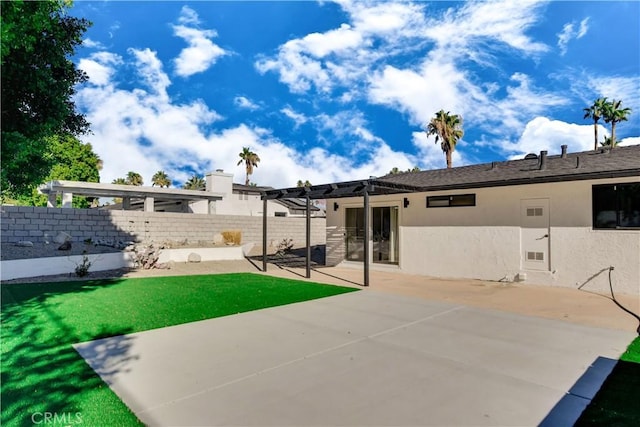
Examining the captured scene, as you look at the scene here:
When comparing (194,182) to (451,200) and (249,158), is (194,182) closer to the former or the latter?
(249,158)

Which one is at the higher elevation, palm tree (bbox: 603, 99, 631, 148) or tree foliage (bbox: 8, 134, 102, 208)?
palm tree (bbox: 603, 99, 631, 148)

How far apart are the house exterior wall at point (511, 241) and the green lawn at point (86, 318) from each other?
402 cm

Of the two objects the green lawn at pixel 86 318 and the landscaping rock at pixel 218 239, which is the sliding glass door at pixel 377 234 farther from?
the landscaping rock at pixel 218 239

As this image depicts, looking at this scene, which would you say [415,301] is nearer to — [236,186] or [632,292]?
[632,292]

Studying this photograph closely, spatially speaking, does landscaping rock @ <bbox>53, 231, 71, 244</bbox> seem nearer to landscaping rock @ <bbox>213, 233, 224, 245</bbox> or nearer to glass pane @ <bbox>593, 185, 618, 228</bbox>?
landscaping rock @ <bbox>213, 233, 224, 245</bbox>

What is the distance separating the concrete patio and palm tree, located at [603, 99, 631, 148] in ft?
130

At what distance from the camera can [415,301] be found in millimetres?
7758

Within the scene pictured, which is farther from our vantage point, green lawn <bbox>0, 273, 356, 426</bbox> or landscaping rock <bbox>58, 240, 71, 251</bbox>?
landscaping rock <bbox>58, 240, 71, 251</bbox>

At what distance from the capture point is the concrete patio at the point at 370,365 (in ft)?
10.1

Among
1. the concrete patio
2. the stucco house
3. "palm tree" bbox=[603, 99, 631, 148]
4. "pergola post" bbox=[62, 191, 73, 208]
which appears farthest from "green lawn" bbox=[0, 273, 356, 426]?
"palm tree" bbox=[603, 99, 631, 148]

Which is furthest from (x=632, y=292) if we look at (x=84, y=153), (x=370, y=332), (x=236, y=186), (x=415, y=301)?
(x=84, y=153)

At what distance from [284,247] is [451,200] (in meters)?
10.9

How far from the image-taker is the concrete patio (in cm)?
306

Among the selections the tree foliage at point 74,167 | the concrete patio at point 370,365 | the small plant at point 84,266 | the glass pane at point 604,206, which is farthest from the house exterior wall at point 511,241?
the tree foliage at point 74,167
